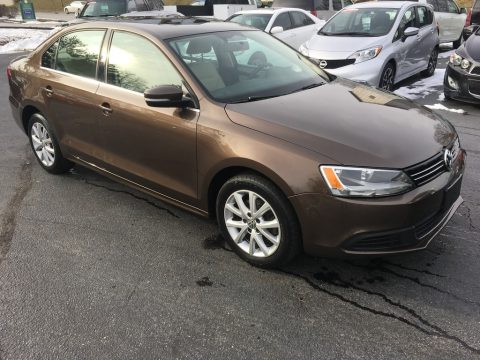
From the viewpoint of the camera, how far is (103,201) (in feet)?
14.0

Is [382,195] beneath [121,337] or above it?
above

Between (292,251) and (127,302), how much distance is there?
3.55 feet

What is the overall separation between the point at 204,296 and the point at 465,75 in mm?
5863

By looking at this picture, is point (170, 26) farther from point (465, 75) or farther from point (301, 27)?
point (301, 27)

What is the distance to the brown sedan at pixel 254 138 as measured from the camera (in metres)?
2.70

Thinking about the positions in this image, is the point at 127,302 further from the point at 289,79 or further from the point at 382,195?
the point at 289,79

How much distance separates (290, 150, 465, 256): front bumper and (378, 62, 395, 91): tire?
5296 millimetres

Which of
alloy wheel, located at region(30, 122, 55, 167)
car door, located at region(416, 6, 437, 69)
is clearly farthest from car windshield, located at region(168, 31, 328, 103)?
car door, located at region(416, 6, 437, 69)

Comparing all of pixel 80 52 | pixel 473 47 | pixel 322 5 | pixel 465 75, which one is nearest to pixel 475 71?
pixel 465 75

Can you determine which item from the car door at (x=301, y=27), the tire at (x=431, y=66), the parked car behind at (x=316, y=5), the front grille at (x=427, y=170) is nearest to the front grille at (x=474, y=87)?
the tire at (x=431, y=66)

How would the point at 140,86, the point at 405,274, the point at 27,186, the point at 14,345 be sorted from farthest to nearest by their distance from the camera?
the point at 27,186 → the point at 140,86 → the point at 405,274 → the point at 14,345

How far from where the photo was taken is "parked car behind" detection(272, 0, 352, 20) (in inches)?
527

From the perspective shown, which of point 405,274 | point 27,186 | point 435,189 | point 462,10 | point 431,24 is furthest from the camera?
point 462,10

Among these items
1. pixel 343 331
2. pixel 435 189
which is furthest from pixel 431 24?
pixel 343 331
